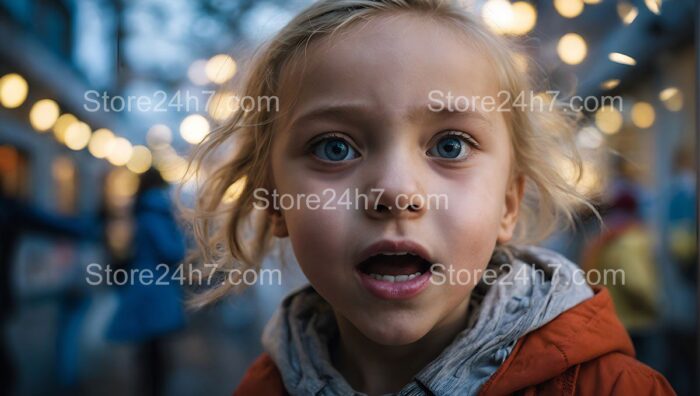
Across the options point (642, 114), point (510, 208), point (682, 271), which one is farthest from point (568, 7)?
point (682, 271)

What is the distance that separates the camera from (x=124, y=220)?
6.57m

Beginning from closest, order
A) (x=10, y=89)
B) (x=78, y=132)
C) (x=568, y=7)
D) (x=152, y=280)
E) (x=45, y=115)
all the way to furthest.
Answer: (x=568, y=7) → (x=152, y=280) → (x=10, y=89) → (x=78, y=132) → (x=45, y=115)

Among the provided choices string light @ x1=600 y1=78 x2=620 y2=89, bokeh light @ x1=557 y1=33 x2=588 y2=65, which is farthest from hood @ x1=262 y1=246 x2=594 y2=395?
bokeh light @ x1=557 y1=33 x2=588 y2=65

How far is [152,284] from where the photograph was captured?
3.47 m

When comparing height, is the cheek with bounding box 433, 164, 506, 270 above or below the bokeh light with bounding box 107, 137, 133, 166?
below

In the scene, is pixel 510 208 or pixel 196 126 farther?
pixel 196 126

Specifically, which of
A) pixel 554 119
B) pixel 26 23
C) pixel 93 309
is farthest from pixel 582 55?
pixel 93 309

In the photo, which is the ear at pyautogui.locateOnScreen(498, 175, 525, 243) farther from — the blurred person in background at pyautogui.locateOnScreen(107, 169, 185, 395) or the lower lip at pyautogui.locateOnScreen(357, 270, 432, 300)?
the blurred person in background at pyautogui.locateOnScreen(107, 169, 185, 395)

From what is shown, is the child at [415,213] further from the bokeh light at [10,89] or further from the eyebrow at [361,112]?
the bokeh light at [10,89]

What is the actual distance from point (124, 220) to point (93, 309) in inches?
40.2

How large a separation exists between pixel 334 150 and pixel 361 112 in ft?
0.30

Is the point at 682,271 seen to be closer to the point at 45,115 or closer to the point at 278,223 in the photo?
the point at 278,223

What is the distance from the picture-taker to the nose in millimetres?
871

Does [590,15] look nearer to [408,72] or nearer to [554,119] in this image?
[554,119]
